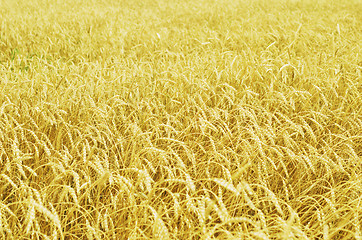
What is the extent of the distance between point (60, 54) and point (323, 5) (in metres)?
5.98

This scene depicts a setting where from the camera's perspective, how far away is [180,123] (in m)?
1.91

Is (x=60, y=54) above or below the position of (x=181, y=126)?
below

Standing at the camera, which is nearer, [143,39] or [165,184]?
[165,184]

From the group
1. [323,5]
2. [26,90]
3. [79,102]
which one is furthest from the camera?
[323,5]

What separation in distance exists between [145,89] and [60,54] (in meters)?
1.93

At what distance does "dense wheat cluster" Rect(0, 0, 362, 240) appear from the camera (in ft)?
4.07

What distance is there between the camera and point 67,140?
182 centimetres

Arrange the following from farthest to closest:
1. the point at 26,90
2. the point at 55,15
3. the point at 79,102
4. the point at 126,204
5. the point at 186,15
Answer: the point at 186,15 < the point at 55,15 < the point at 26,90 < the point at 79,102 < the point at 126,204

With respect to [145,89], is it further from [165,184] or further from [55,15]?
[55,15]

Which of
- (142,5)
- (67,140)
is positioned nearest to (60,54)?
(67,140)

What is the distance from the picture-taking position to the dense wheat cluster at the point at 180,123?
1.24m

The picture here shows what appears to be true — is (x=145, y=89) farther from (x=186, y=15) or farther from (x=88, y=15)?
(x=186, y=15)

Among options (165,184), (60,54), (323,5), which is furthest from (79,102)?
(323,5)

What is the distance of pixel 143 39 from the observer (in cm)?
435
